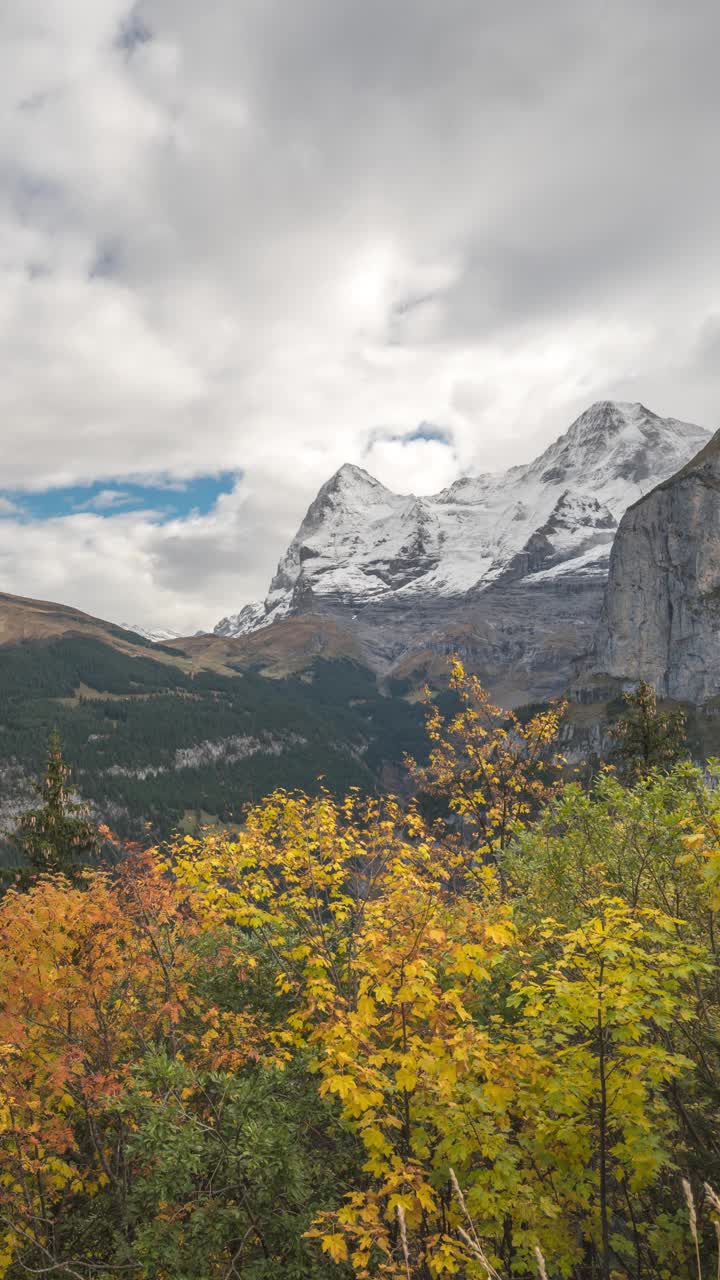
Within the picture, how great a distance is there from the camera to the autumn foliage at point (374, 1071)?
6750mm

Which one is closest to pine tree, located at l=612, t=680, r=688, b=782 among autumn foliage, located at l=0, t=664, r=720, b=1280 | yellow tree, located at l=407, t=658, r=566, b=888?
yellow tree, located at l=407, t=658, r=566, b=888

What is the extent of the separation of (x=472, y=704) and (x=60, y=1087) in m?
15.5

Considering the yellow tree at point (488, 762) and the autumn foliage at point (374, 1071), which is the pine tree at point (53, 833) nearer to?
the autumn foliage at point (374, 1071)

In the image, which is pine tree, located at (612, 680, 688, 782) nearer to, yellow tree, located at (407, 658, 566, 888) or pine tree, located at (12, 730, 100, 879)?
yellow tree, located at (407, 658, 566, 888)

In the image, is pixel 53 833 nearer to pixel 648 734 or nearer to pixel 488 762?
pixel 488 762

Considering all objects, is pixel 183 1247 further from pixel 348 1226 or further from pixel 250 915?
pixel 250 915

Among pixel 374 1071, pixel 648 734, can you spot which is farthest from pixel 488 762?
pixel 648 734

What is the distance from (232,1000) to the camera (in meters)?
13.6

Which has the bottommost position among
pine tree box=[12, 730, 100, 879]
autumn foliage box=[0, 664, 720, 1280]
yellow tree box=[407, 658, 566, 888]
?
pine tree box=[12, 730, 100, 879]

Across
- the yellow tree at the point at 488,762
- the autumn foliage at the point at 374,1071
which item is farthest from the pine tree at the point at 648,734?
the autumn foliage at the point at 374,1071

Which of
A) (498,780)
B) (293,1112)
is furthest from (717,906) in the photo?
(498,780)

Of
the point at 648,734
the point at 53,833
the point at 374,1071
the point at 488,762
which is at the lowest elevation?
the point at 53,833

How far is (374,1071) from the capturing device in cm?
725

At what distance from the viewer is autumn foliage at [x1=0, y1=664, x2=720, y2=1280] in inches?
266
